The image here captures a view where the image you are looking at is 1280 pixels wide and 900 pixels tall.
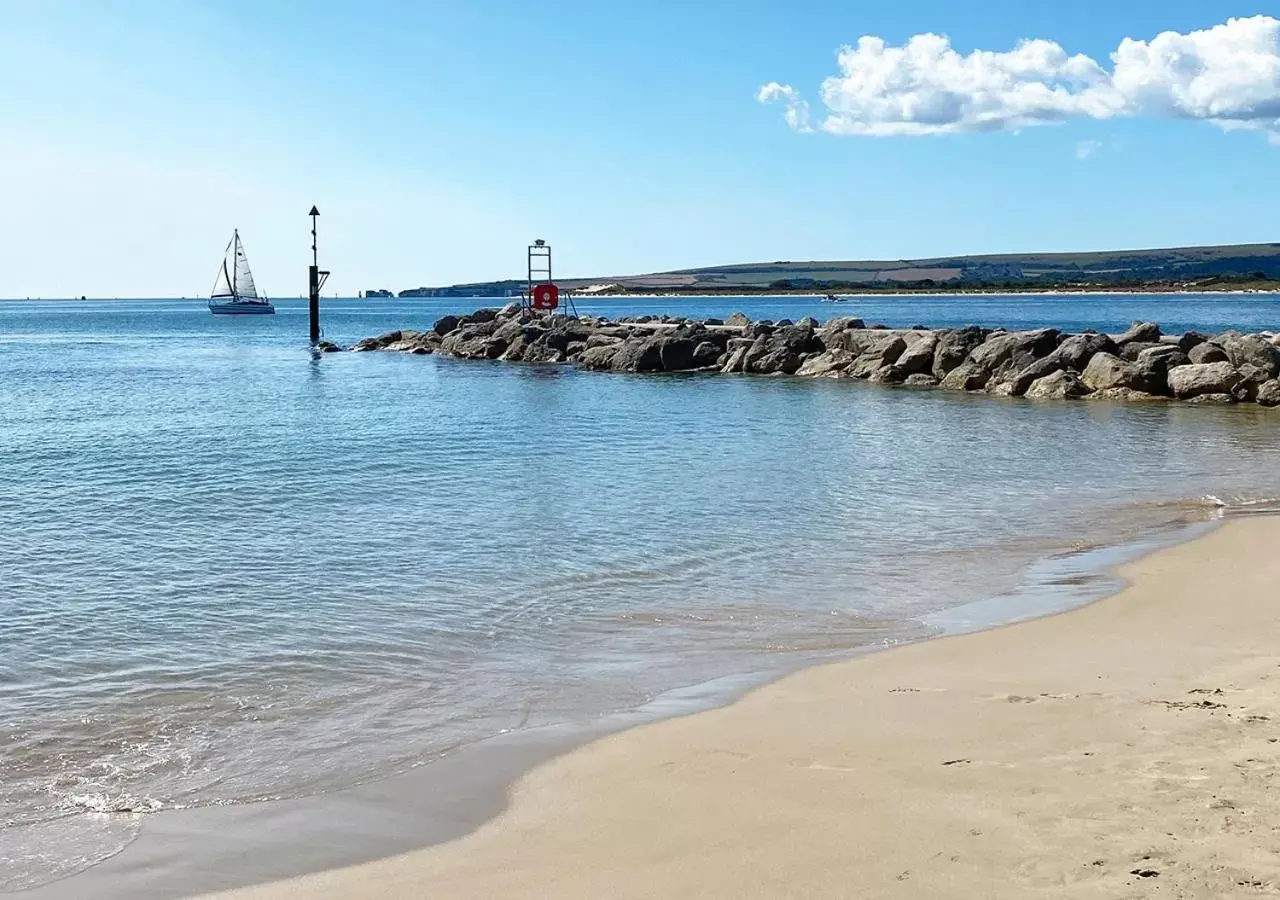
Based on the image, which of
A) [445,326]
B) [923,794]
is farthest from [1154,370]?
[445,326]

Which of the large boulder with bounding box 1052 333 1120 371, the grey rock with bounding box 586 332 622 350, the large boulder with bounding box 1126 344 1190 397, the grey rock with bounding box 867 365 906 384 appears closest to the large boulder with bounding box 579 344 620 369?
the grey rock with bounding box 586 332 622 350

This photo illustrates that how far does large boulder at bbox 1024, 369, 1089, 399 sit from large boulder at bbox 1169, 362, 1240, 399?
7.61ft

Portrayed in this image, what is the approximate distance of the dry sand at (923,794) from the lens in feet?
15.6

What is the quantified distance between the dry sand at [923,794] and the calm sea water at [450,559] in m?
1.15

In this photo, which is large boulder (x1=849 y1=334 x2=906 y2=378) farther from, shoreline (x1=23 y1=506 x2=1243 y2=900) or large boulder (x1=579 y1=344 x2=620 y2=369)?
shoreline (x1=23 y1=506 x2=1243 y2=900)

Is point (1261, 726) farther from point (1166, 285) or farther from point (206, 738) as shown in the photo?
point (1166, 285)

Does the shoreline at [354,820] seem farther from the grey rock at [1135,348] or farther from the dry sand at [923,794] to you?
the grey rock at [1135,348]

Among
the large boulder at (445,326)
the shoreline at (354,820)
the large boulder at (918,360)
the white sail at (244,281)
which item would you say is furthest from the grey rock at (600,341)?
the white sail at (244,281)

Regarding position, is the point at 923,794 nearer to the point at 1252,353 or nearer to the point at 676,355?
the point at 1252,353

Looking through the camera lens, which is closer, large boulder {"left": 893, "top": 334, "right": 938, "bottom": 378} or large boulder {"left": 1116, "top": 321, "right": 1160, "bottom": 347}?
large boulder {"left": 1116, "top": 321, "right": 1160, "bottom": 347}

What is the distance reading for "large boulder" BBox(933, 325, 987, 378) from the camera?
119ft

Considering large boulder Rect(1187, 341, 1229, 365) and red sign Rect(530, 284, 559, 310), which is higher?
red sign Rect(530, 284, 559, 310)

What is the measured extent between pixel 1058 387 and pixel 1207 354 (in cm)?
401

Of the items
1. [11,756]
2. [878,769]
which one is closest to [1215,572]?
[878,769]
